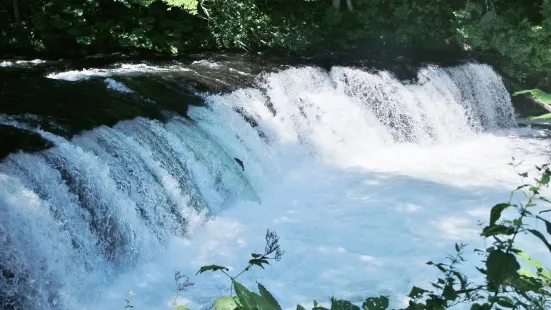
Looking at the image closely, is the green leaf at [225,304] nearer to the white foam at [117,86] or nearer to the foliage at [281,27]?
the white foam at [117,86]

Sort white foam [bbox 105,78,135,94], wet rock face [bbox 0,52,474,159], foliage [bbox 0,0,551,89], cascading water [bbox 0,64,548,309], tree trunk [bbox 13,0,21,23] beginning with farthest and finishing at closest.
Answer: foliage [bbox 0,0,551,89] < tree trunk [bbox 13,0,21,23] < white foam [bbox 105,78,135,94] < wet rock face [bbox 0,52,474,159] < cascading water [bbox 0,64,548,309]

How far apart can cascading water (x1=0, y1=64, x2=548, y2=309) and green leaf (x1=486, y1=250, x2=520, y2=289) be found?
3.10m

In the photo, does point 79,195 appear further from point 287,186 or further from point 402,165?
point 402,165

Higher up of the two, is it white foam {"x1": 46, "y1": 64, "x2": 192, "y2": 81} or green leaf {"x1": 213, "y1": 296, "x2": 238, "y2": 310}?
green leaf {"x1": 213, "y1": 296, "x2": 238, "y2": 310}

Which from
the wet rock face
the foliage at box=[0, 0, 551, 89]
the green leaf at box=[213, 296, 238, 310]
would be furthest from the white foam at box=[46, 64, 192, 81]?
the green leaf at box=[213, 296, 238, 310]

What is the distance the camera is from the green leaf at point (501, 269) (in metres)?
1.45

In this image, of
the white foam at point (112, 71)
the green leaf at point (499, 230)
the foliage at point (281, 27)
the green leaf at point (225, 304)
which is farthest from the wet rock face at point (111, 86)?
the green leaf at point (499, 230)

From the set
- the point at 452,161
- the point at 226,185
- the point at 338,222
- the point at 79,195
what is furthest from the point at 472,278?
the point at 452,161

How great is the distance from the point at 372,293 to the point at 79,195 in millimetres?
2697

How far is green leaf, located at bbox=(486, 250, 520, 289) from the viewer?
4.77 ft

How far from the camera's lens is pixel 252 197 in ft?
21.3

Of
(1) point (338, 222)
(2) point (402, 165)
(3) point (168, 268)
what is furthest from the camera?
(2) point (402, 165)

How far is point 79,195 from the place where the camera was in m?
4.80

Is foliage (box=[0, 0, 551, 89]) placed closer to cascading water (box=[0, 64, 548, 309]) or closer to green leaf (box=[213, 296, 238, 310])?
cascading water (box=[0, 64, 548, 309])
